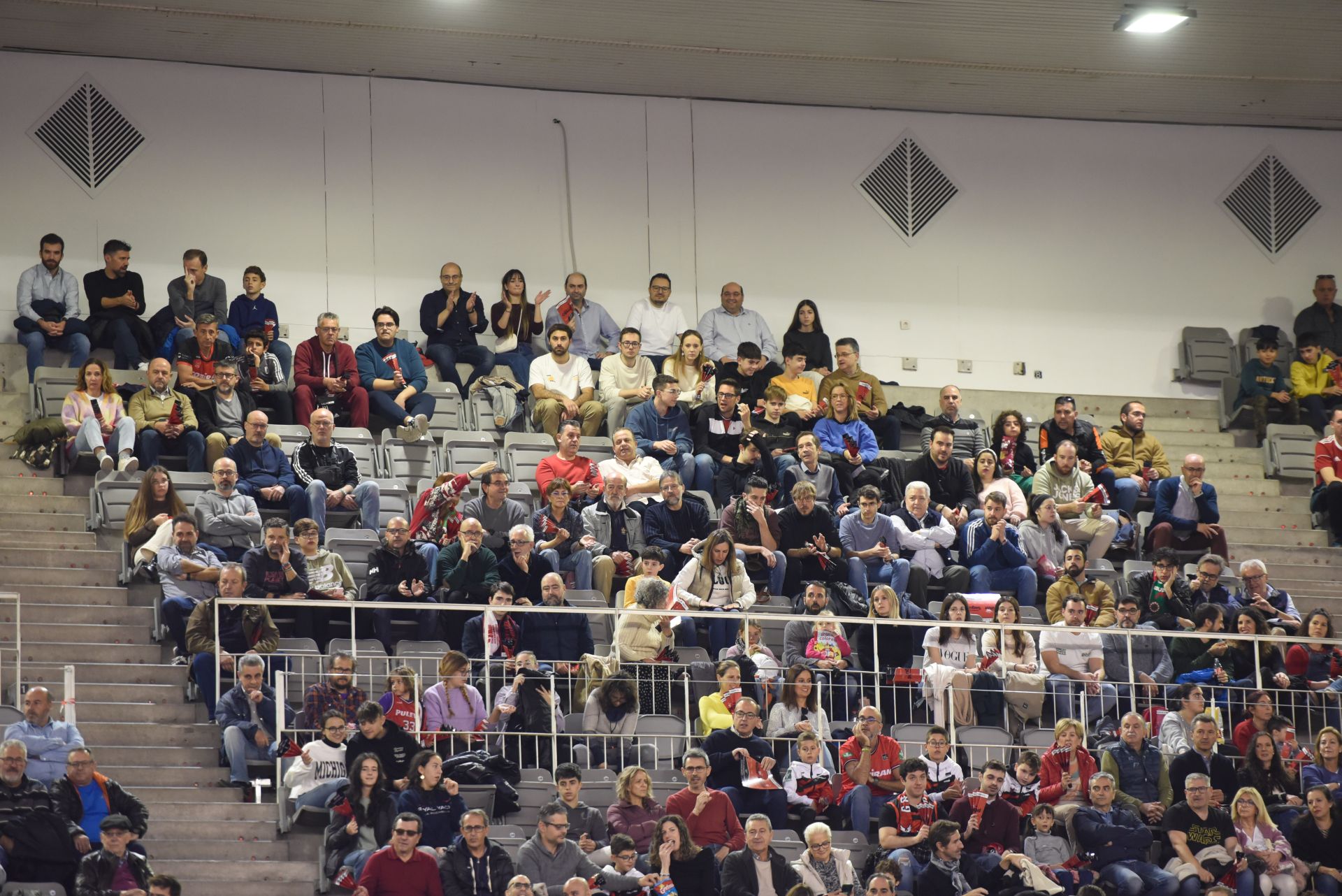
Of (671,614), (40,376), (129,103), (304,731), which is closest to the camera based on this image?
(304,731)

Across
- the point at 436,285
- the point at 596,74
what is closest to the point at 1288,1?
the point at 596,74

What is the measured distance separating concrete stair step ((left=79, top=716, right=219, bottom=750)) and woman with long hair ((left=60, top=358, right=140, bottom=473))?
8.46ft

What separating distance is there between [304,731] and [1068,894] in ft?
13.8

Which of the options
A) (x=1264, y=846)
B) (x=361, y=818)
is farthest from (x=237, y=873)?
(x=1264, y=846)

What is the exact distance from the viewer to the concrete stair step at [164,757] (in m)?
10.3

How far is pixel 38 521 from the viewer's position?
12.4 metres

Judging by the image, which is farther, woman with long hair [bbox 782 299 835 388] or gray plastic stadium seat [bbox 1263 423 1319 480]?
woman with long hair [bbox 782 299 835 388]

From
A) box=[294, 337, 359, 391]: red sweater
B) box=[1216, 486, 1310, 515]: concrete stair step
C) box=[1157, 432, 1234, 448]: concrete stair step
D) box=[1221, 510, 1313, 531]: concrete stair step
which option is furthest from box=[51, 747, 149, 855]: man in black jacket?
box=[1157, 432, 1234, 448]: concrete stair step

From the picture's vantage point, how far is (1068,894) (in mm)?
10211

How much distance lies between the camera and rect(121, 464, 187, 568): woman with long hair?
11648mm

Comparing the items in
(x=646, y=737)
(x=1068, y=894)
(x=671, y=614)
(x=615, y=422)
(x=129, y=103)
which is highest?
(x=129, y=103)

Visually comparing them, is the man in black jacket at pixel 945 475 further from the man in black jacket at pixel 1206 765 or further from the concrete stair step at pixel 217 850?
the concrete stair step at pixel 217 850

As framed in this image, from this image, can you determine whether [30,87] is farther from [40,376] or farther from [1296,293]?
[1296,293]

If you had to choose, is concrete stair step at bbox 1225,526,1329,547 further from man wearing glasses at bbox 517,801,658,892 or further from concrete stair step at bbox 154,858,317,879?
concrete stair step at bbox 154,858,317,879
